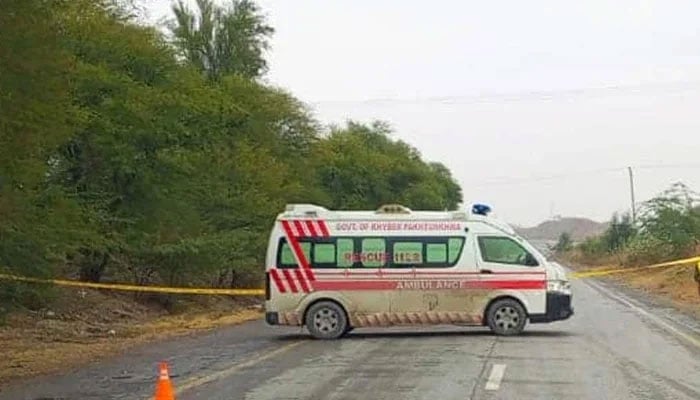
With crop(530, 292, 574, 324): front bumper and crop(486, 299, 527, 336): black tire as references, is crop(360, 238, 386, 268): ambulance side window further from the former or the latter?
crop(530, 292, 574, 324): front bumper

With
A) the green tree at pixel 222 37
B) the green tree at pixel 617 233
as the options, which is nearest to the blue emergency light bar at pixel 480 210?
the green tree at pixel 222 37

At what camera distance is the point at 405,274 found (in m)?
24.7

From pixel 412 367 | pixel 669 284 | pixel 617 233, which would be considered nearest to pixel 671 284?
pixel 669 284

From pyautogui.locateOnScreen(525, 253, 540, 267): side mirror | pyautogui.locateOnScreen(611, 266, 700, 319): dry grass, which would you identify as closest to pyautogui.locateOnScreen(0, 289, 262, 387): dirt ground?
pyautogui.locateOnScreen(525, 253, 540, 267): side mirror

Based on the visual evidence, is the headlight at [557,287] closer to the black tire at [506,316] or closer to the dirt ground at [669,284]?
the black tire at [506,316]

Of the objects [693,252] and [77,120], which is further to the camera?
[693,252]

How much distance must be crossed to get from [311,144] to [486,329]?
3630cm

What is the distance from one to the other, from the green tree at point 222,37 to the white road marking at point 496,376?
43.2 meters

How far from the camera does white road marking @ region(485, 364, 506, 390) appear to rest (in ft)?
50.6

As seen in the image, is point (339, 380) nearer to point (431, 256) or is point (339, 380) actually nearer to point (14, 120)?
point (14, 120)

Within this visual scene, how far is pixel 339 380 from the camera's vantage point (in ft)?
53.8

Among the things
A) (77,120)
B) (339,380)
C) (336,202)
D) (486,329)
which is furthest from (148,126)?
(336,202)

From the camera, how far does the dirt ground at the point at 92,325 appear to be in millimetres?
22547

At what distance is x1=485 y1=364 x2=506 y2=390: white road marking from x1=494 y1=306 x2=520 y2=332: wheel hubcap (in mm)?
6473
